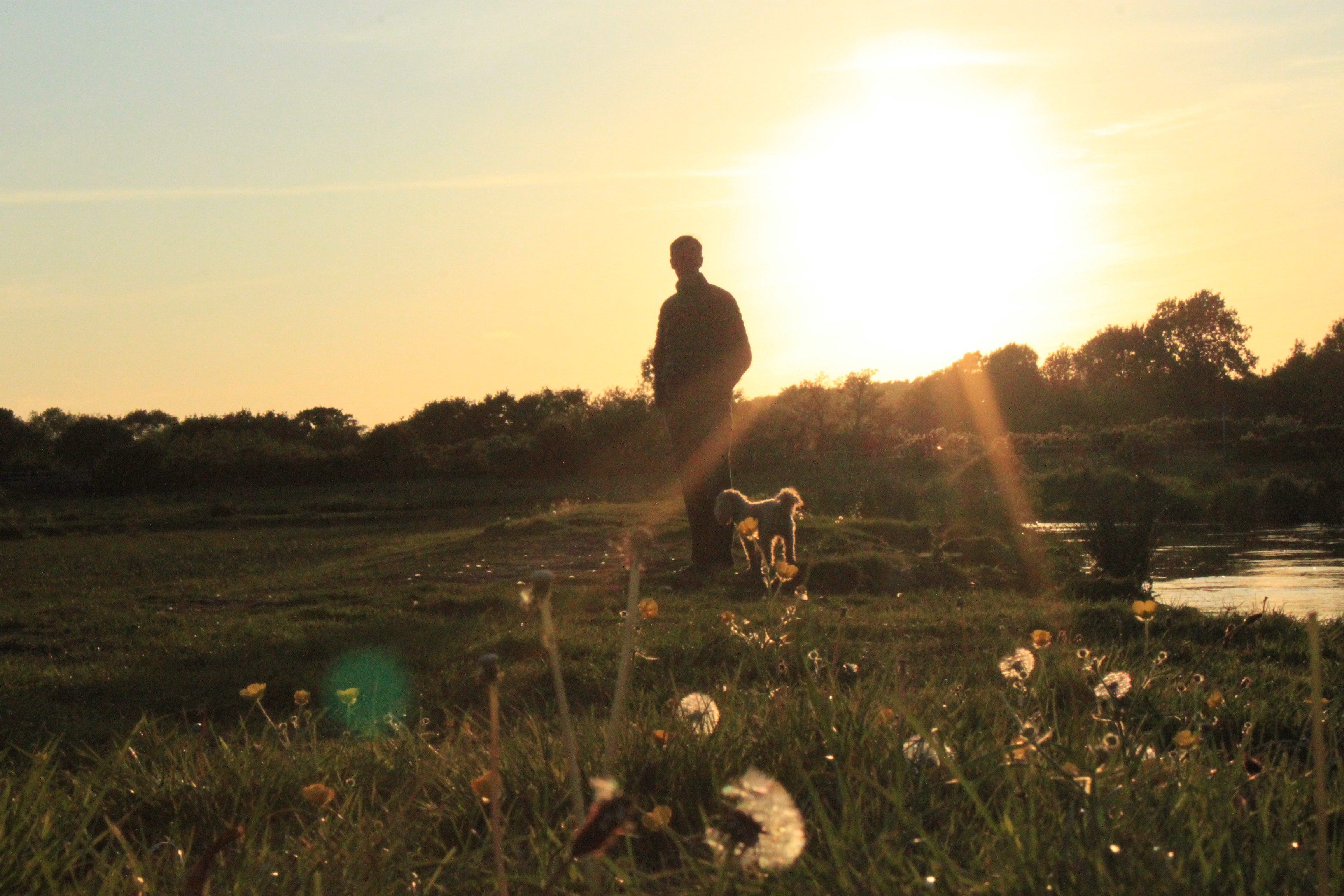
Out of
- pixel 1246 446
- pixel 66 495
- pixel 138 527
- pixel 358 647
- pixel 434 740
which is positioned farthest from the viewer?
pixel 66 495

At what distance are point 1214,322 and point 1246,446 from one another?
51.4 m

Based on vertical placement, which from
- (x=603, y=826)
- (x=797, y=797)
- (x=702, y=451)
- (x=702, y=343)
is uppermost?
(x=702, y=343)

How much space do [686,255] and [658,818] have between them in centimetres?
734

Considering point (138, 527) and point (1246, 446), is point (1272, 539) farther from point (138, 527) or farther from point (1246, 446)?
point (1246, 446)

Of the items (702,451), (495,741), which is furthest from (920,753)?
(702,451)

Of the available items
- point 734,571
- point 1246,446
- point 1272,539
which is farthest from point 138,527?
point 1246,446

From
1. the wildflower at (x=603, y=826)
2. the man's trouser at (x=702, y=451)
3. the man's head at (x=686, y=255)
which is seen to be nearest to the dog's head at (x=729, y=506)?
the man's trouser at (x=702, y=451)

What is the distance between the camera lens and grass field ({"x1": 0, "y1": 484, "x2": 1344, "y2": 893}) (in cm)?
184

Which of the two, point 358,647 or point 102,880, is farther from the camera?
point 358,647

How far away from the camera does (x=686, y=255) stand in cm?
870

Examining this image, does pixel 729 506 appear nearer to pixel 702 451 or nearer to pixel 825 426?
pixel 702 451

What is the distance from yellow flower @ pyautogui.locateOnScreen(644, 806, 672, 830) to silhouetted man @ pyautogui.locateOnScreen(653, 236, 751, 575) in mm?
6971

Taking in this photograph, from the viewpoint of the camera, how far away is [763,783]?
146 centimetres

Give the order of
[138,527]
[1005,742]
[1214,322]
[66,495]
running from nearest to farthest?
[1005,742], [138,527], [66,495], [1214,322]
